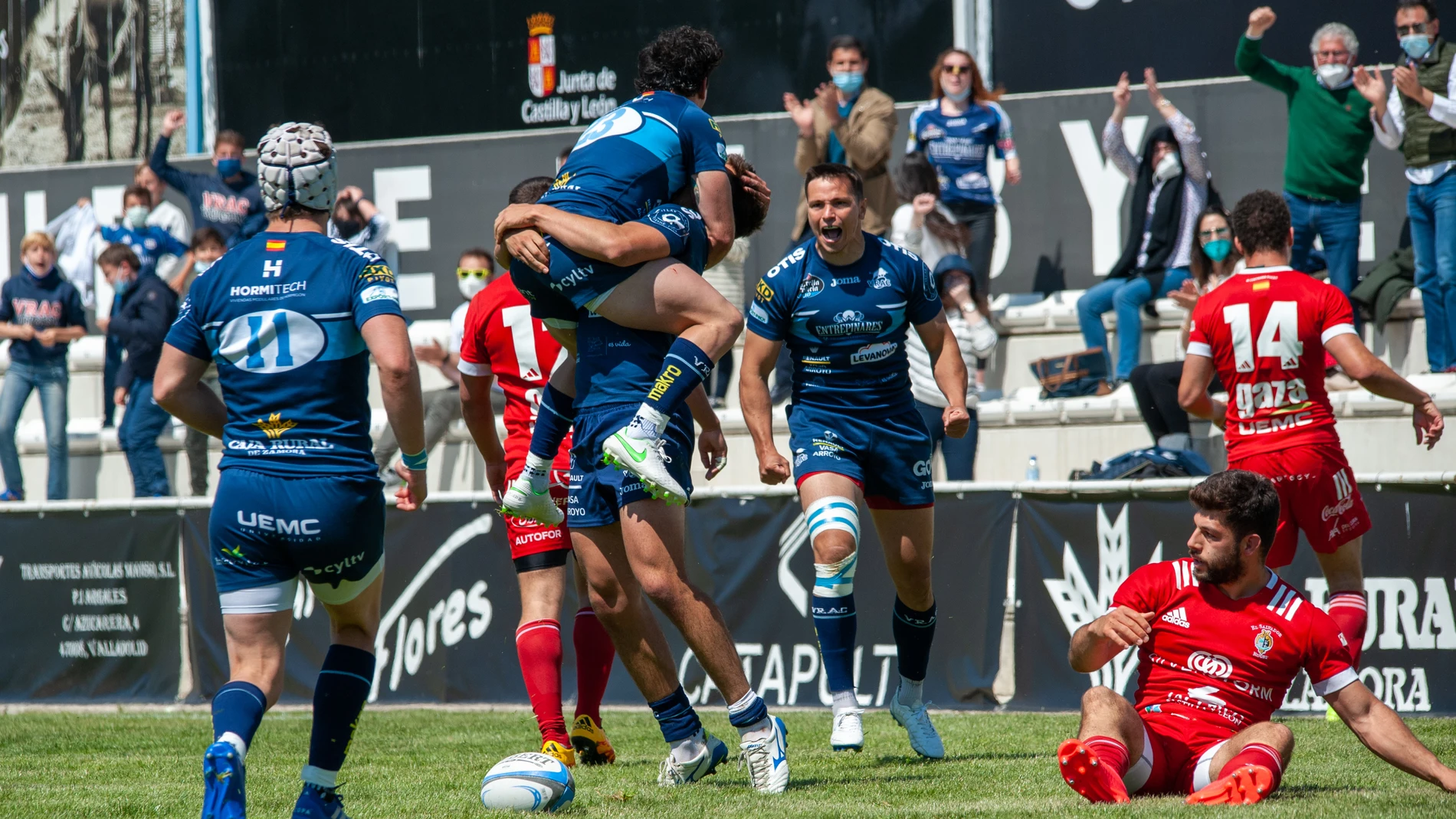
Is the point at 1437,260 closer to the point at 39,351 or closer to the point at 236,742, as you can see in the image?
the point at 236,742

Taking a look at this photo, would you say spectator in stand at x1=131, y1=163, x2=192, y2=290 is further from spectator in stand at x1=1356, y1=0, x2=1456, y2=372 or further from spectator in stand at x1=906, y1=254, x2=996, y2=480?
spectator in stand at x1=1356, y1=0, x2=1456, y2=372

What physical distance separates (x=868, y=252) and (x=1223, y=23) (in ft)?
19.5

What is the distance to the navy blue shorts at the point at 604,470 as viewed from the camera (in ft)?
17.2

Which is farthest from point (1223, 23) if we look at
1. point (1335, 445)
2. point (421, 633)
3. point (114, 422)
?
point (114, 422)

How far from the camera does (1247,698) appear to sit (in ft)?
16.0

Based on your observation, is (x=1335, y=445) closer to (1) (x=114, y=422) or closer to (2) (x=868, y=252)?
(2) (x=868, y=252)

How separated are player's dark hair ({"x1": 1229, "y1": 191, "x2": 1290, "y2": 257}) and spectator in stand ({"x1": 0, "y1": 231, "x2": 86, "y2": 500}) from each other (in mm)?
10282

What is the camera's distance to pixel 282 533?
14.5 ft

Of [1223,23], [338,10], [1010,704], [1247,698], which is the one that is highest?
[338,10]

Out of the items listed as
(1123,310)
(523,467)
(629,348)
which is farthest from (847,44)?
(629,348)

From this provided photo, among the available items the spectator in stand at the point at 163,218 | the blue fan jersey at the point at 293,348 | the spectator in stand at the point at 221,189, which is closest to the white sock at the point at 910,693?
the blue fan jersey at the point at 293,348

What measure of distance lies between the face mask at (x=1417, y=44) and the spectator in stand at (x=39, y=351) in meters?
10.9

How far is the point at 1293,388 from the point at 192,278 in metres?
9.00

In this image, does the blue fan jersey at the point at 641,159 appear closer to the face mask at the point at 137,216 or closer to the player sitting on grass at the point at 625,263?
the player sitting on grass at the point at 625,263
